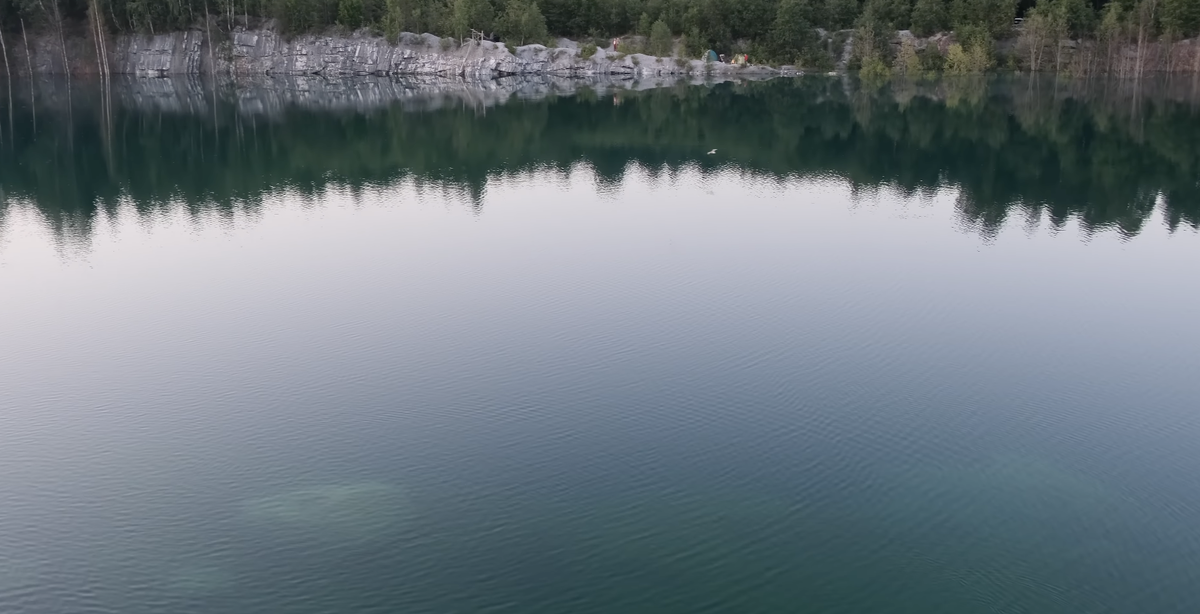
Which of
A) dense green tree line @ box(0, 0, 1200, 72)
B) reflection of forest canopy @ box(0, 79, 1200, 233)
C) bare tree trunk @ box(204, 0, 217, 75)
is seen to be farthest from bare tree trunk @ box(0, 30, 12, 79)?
reflection of forest canopy @ box(0, 79, 1200, 233)

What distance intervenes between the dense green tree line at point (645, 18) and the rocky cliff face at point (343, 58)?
4.36ft

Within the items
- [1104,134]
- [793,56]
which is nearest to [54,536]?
[1104,134]

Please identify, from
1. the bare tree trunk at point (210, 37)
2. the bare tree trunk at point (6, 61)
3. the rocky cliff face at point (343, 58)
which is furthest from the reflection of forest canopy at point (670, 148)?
the bare tree trunk at point (6, 61)

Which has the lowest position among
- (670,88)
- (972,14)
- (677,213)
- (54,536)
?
(54,536)

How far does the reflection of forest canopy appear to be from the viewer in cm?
3850

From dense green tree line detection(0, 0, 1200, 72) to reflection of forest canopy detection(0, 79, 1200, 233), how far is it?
17.9 meters

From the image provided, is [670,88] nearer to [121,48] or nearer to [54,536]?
[121,48]

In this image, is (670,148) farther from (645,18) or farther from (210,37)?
(210,37)

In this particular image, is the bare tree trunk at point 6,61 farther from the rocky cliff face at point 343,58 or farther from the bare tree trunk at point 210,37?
the bare tree trunk at point 210,37

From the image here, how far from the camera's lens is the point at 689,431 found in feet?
57.5

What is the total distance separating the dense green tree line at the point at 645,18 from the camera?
84.1 metres

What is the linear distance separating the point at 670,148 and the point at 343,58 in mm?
52567

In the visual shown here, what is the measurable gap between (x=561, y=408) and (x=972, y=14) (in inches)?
3130

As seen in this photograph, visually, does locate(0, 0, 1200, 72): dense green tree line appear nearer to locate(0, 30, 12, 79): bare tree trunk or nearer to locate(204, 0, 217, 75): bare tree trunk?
locate(204, 0, 217, 75): bare tree trunk
